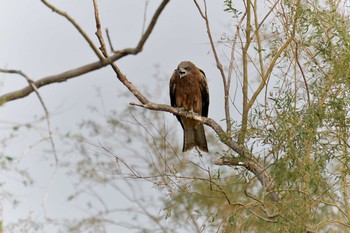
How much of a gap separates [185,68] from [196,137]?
2.72 feet

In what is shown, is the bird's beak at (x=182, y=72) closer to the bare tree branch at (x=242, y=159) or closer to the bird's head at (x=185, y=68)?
the bird's head at (x=185, y=68)

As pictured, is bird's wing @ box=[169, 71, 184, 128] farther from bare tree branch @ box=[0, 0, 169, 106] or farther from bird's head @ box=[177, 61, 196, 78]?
bare tree branch @ box=[0, 0, 169, 106]

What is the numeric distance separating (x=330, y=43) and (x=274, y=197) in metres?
1.52

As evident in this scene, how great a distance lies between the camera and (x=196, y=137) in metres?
9.12

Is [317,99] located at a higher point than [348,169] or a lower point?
higher

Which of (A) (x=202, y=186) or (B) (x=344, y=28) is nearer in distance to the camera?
(B) (x=344, y=28)

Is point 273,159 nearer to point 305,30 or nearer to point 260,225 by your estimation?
point 260,225

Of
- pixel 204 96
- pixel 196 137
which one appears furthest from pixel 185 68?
pixel 196 137

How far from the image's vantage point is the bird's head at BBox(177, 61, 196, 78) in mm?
9312

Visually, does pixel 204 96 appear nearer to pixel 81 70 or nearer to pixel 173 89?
pixel 173 89

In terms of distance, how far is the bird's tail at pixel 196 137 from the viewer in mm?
9117

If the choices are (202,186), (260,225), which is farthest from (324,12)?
(202,186)

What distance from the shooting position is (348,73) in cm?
736

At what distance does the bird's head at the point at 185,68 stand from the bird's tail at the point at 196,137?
0.63m
